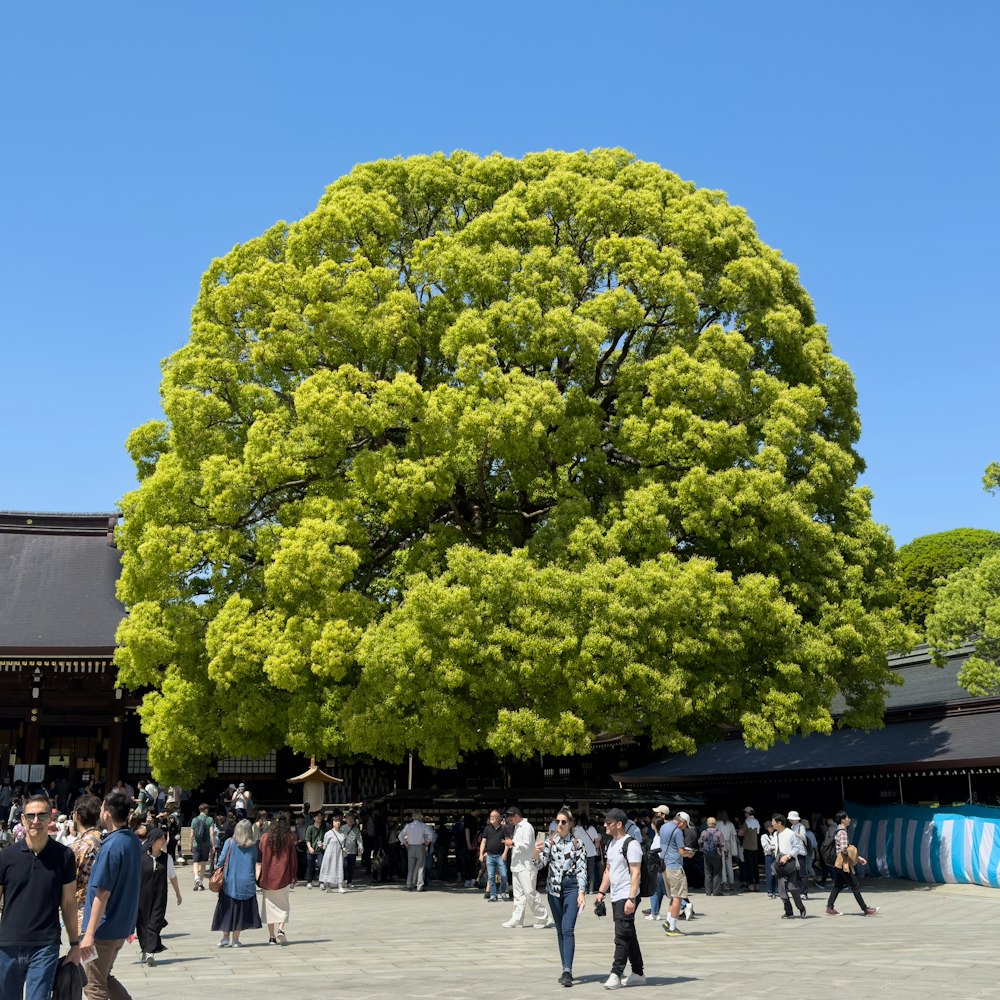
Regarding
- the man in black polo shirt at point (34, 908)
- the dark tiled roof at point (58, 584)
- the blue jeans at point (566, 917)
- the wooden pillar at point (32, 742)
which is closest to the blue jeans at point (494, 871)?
the blue jeans at point (566, 917)

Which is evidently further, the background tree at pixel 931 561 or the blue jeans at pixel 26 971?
the background tree at pixel 931 561

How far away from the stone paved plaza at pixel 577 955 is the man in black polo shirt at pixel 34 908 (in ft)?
11.9

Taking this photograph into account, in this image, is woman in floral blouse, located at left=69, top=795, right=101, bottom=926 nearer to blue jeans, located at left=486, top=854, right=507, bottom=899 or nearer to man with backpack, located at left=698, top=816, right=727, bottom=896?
blue jeans, located at left=486, top=854, right=507, bottom=899

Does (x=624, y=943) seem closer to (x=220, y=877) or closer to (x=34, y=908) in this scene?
(x=220, y=877)

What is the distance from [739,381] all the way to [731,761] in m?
10.7

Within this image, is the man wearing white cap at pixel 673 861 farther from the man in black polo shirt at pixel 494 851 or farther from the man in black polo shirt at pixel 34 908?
the man in black polo shirt at pixel 34 908

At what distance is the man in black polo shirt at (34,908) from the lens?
649 centimetres

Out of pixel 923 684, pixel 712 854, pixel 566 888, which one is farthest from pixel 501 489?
pixel 923 684

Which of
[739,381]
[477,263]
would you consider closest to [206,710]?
[477,263]

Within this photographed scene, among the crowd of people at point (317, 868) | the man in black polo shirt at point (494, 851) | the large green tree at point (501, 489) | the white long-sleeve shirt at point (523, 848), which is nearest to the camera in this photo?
the crowd of people at point (317, 868)

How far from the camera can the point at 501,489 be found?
24.0 meters

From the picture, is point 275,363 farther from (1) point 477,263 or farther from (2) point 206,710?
(2) point 206,710

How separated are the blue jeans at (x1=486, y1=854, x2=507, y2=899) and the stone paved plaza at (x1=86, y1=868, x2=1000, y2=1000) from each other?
A: 638 mm

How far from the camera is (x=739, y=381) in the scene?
2220cm
